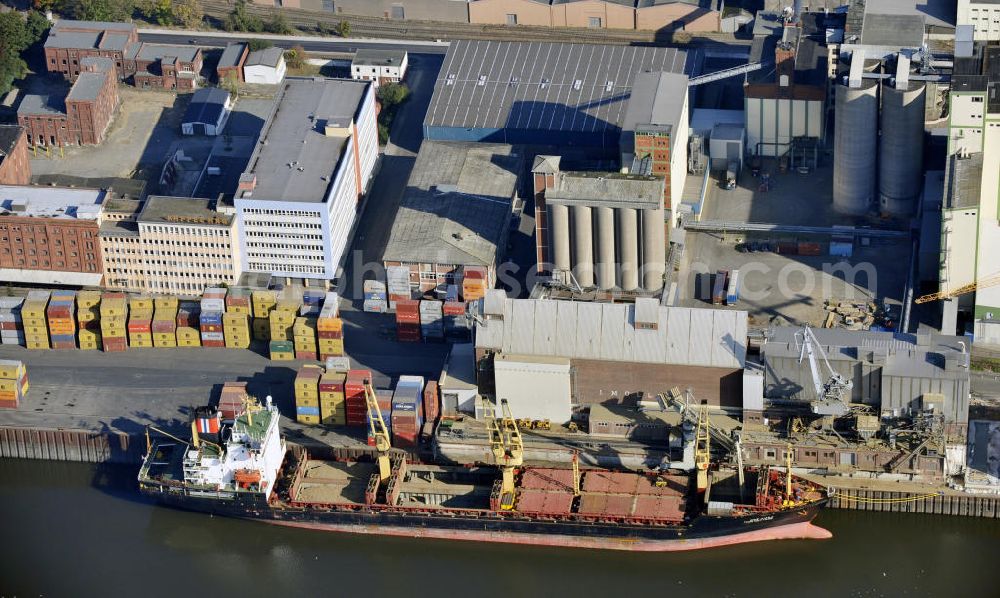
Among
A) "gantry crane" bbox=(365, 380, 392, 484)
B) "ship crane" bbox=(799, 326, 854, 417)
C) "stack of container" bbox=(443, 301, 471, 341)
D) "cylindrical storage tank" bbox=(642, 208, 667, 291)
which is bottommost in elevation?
"gantry crane" bbox=(365, 380, 392, 484)

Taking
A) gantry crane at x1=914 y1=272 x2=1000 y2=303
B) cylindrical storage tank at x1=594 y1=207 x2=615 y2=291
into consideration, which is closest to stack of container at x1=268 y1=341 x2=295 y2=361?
cylindrical storage tank at x1=594 y1=207 x2=615 y2=291

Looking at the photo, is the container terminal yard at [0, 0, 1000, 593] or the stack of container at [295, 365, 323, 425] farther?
the stack of container at [295, 365, 323, 425]

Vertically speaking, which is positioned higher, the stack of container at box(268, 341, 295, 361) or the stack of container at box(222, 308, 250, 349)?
the stack of container at box(222, 308, 250, 349)

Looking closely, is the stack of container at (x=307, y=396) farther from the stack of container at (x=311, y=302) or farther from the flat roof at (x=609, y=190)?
the flat roof at (x=609, y=190)

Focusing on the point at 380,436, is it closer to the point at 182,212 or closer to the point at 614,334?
the point at 614,334

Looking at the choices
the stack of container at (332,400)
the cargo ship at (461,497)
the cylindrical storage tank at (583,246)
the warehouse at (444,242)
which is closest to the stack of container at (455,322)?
the warehouse at (444,242)

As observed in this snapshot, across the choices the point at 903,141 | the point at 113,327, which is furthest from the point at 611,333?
the point at 113,327

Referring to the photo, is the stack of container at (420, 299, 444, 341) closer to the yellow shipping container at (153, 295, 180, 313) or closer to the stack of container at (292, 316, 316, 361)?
the stack of container at (292, 316, 316, 361)
